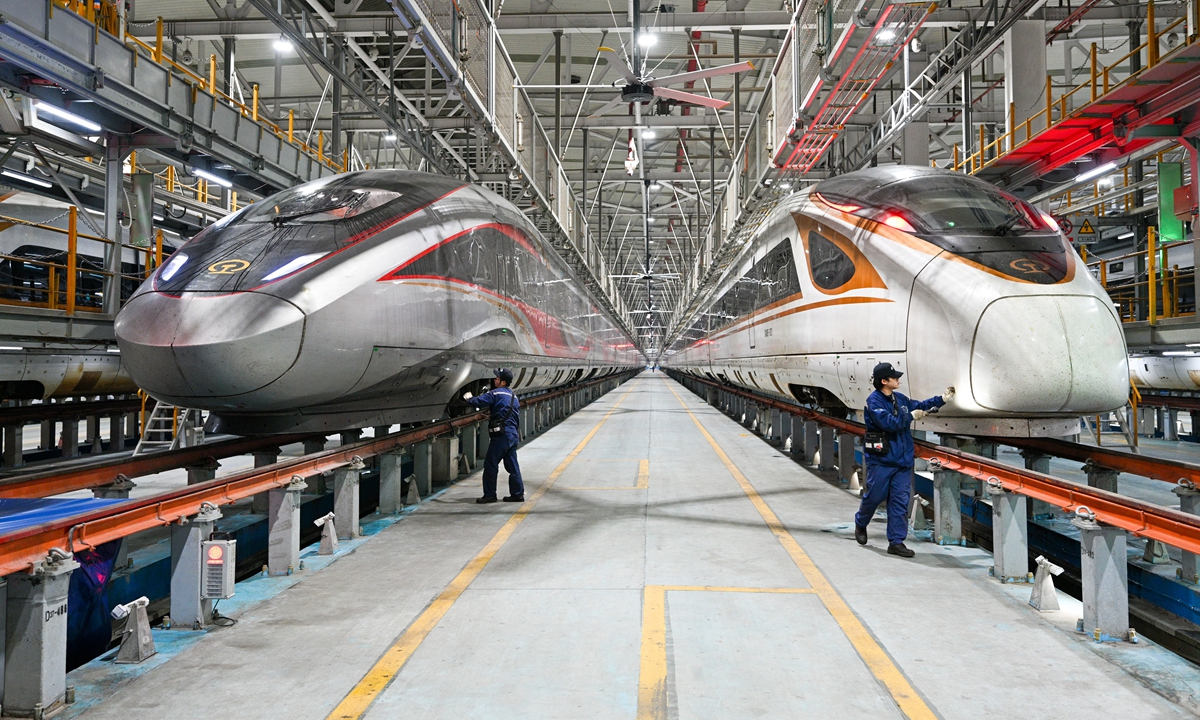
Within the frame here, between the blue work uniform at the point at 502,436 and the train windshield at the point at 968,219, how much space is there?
400 centimetres

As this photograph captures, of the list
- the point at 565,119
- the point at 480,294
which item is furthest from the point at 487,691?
the point at 565,119

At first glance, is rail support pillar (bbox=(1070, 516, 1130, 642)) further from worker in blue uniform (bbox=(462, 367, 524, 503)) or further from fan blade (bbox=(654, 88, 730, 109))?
fan blade (bbox=(654, 88, 730, 109))

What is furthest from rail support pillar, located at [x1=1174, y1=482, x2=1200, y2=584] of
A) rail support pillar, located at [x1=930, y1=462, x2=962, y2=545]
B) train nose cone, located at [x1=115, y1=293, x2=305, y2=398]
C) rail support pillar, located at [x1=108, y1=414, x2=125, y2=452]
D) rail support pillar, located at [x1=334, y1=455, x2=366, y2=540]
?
rail support pillar, located at [x1=108, y1=414, x2=125, y2=452]

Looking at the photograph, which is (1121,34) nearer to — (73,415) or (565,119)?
(565,119)

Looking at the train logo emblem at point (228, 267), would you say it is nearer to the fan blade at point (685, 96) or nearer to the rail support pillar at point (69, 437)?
the rail support pillar at point (69, 437)

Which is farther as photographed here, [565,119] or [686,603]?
[565,119]

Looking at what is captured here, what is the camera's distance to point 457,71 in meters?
9.76

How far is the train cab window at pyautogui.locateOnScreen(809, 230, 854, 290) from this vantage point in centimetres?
728

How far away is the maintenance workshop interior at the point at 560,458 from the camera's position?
3.40 m

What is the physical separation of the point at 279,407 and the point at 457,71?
598 cm

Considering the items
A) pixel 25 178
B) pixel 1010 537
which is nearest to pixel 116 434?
pixel 25 178

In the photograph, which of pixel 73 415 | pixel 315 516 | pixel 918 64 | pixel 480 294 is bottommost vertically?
pixel 315 516

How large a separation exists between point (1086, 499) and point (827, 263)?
409 centimetres

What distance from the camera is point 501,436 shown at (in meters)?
7.51
